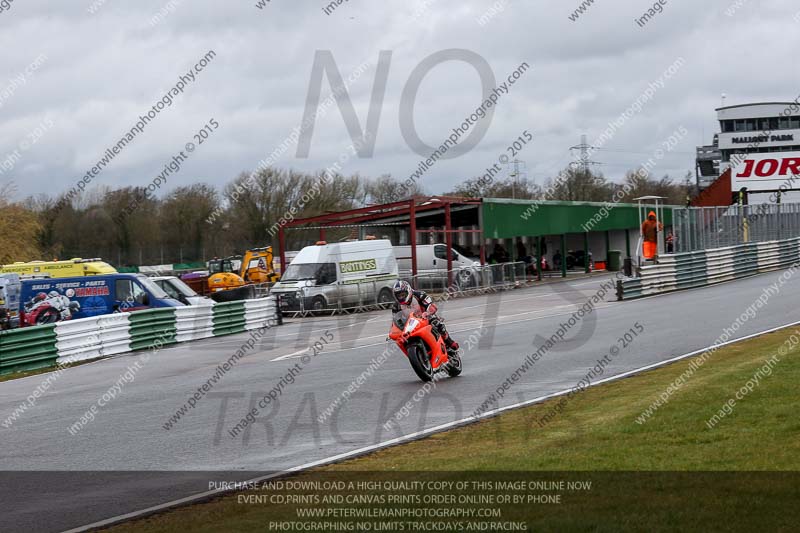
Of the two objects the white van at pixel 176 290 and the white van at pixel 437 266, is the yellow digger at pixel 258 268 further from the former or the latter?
the white van at pixel 176 290

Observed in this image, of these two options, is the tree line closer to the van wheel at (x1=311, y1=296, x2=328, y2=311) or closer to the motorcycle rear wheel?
the van wheel at (x1=311, y1=296, x2=328, y2=311)

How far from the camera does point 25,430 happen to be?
12.4 meters

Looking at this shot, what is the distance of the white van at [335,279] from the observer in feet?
116

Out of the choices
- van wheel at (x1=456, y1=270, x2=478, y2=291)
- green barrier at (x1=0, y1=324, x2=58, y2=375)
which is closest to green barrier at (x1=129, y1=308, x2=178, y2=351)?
green barrier at (x1=0, y1=324, x2=58, y2=375)

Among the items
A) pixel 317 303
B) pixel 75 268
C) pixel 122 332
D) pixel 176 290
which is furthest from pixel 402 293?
pixel 75 268

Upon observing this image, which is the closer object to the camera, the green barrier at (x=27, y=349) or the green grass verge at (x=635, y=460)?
the green grass verge at (x=635, y=460)

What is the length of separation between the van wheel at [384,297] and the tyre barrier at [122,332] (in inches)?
259

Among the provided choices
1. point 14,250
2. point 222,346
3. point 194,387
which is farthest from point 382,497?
point 14,250

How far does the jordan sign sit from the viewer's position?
66.2 metres

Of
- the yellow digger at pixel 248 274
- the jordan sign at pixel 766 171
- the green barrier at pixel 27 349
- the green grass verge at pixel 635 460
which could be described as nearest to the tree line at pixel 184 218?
the yellow digger at pixel 248 274

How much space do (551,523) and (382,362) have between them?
12.1 metres

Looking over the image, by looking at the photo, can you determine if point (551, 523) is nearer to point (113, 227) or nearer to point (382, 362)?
point (382, 362)

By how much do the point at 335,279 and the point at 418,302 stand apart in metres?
21.6

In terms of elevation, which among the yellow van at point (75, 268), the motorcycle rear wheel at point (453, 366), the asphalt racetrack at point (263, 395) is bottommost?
the asphalt racetrack at point (263, 395)
